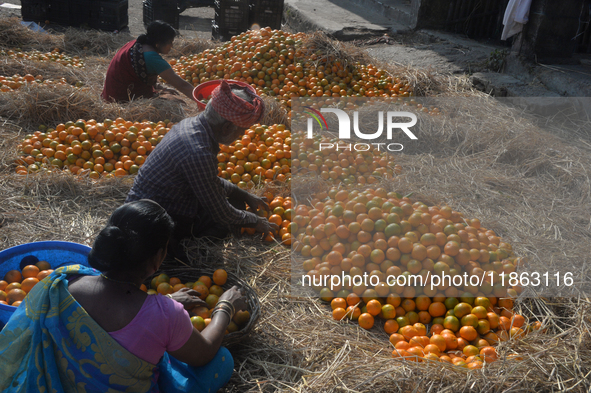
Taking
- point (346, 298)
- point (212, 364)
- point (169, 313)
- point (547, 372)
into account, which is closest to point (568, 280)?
point (547, 372)

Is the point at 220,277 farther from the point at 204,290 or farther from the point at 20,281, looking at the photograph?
the point at 20,281

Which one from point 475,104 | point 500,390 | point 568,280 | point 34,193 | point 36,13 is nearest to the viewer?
point 500,390

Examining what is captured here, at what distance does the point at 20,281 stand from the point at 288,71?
18.1ft

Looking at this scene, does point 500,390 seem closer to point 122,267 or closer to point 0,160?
point 122,267

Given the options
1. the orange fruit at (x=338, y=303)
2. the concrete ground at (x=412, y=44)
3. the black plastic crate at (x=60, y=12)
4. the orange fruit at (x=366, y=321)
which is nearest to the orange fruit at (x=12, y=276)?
the orange fruit at (x=338, y=303)

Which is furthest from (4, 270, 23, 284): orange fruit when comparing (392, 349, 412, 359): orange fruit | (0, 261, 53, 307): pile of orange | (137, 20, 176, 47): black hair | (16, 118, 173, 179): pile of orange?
(137, 20, 176, 47): black hair

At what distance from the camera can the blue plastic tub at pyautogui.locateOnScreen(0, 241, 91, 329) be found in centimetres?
286

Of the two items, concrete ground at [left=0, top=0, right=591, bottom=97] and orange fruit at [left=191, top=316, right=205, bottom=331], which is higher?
concrete ground at [left=0, top=0, right=591, bottom=97]

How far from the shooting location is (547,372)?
2.38m

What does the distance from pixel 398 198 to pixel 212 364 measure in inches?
87.5

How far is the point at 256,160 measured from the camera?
503 cm

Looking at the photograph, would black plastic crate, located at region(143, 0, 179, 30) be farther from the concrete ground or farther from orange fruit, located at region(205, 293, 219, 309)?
orange fruit, located at region(205, 293, 219, 309)

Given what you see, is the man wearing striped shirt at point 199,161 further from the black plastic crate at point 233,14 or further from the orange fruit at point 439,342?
the black plastic crate at point 233,14

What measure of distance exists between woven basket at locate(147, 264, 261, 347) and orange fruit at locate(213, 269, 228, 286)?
0.11 feet
